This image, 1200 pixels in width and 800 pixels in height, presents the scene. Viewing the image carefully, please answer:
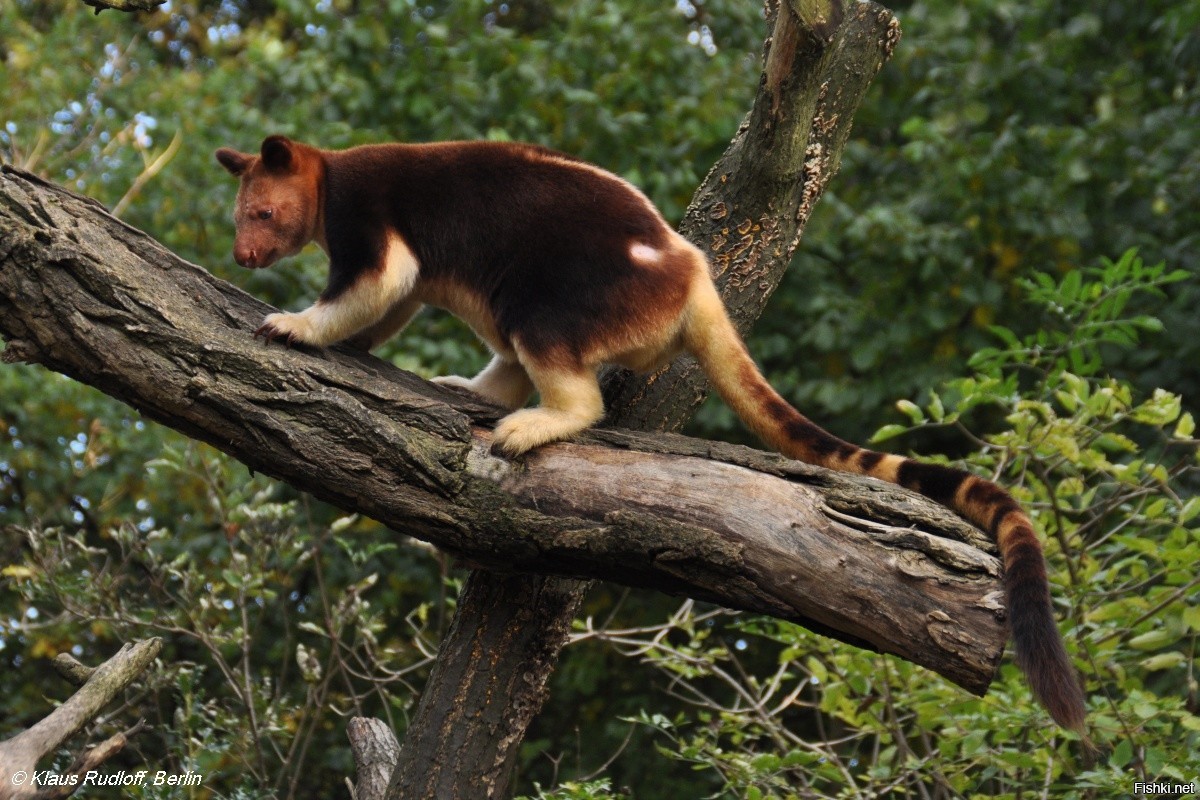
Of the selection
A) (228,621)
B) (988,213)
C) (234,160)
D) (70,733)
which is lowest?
(70,733)

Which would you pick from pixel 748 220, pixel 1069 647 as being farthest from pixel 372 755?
pixel 1069 647

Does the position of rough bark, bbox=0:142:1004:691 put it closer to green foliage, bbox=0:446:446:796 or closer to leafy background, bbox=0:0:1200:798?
green foliage, bbox=0:446:446:796

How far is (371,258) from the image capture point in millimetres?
3881

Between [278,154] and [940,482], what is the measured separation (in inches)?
90.4

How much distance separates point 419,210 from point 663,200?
3.58m

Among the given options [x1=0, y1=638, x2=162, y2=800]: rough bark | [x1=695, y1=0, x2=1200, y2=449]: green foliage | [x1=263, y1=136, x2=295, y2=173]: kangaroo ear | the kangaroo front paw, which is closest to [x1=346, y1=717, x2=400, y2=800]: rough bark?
[x1=0, y1=638, x2=162, y2=800]: rough bark

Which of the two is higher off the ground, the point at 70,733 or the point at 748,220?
the point at 748,220

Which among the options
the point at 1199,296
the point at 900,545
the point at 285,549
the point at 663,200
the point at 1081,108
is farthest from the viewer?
the point at 1081,108

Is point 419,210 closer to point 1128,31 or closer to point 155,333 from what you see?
point 155,333

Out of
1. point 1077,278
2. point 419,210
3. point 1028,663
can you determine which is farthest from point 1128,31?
point 1028,663

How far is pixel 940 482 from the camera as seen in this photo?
11.3 feet

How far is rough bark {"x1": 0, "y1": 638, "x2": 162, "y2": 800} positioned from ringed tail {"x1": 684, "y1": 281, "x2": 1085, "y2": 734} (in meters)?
1.79

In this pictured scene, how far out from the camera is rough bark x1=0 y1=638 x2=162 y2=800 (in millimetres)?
2744

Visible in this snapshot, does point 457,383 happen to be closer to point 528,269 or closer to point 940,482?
point 528,269
